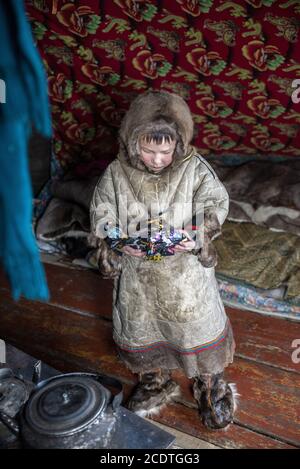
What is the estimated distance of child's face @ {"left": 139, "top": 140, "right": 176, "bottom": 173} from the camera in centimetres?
138

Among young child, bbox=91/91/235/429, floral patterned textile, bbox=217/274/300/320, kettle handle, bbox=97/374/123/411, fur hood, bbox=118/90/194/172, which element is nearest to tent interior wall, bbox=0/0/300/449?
floral patterned textile, bbox=217/274/300/320

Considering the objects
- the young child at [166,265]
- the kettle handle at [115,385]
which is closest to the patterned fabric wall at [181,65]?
the young child at [166,265]

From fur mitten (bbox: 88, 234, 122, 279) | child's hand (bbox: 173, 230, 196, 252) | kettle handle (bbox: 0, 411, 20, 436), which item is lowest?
kettle handle (bbox: 0, 411, 20, 436)

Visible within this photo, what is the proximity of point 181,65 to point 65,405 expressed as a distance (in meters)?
1.83

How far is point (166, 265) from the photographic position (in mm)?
1525

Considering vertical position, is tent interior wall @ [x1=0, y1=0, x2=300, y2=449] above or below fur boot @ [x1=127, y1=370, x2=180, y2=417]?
above

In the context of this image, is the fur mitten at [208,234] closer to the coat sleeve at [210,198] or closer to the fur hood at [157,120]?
the coat sleeve at [210,198]

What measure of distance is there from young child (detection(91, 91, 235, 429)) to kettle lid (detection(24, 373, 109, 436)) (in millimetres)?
407

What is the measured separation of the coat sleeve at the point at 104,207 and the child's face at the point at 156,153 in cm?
17

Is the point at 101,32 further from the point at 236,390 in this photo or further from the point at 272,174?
the point at 236,390

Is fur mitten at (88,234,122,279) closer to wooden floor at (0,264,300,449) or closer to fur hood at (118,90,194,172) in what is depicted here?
fur hood at (118,90,194,172)

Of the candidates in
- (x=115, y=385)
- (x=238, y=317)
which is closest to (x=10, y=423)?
(x=115, y=385)

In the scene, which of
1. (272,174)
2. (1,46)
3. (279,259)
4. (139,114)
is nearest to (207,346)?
(139,114)

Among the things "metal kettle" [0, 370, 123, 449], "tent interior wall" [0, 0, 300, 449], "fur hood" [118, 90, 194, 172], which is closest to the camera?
"metal kettle" [0, 370, 123, 449]
